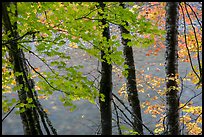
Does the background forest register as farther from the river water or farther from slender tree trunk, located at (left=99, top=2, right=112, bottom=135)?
the river water

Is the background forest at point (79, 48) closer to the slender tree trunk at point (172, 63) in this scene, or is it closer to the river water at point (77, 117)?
the slender tree trunk at point (172, 63)

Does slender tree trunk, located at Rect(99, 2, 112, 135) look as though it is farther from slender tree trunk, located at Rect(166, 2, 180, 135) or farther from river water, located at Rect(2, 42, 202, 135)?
river water, located at Rect(2, 42, 202, 135)

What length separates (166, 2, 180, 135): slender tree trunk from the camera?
478cm

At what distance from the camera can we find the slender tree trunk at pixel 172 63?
15.7ft

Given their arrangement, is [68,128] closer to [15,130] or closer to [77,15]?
[15,130]

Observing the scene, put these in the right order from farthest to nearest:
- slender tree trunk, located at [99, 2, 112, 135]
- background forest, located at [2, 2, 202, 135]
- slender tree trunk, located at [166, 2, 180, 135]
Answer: slender tree trunk, located at [166, 2, 180, 135], slender tree trunk, located at [99, 2, 112, 135], background forest, located at [2, 2, 202, 135]

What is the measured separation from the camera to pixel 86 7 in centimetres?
388

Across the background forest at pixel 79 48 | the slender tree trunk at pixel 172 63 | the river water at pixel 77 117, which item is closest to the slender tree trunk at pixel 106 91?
the background forest at pixel 79 48

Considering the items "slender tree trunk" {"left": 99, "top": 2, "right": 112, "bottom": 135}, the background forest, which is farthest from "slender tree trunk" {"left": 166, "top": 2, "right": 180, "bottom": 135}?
"slender tree trunk" {"left": 99, "top": 2, "right": 112, "bottom": 135}

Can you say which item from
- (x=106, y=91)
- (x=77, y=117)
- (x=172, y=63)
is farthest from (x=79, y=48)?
(x=77, y=117)

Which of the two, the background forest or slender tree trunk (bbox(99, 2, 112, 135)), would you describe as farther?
slender tree trunk (bbox(99, 2, 112, 135))

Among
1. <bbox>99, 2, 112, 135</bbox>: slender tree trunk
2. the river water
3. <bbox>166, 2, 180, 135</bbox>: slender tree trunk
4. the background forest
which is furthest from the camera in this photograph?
the river water

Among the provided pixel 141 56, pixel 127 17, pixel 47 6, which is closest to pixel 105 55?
pixel 127 17

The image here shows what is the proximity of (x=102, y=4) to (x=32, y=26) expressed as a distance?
1088 mm
